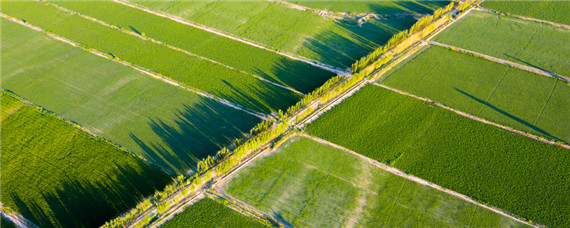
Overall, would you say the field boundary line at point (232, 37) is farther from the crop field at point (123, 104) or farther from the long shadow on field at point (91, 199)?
the long shadow on field at point (91, 199)

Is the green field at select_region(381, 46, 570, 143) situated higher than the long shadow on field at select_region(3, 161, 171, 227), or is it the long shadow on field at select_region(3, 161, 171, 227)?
the green field at select_region(381, 46, 570, 143)

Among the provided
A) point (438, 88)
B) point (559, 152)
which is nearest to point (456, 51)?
point (438, 88)

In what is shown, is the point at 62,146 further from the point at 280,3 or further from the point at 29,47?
the point at 280,3

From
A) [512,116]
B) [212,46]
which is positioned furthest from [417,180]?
[212,46]

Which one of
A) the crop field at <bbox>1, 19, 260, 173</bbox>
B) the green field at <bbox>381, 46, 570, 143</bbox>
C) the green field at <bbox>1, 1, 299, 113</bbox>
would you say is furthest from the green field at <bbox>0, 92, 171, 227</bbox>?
the green field at <bbox>381, 46, 570, 143</bbox>

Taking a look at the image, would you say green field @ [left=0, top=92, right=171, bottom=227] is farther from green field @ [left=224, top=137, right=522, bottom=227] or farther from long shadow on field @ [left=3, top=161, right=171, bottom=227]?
green field @ [left=224, top=137, right=522, bottom=227]

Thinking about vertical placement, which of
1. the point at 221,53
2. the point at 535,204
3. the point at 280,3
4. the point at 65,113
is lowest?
the point at 535,204

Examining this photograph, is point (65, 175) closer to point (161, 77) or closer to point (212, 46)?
point (161, 77)
